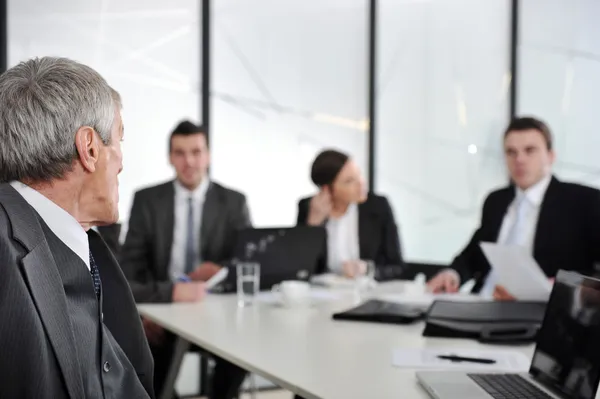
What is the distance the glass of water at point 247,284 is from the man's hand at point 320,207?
1.27 meters

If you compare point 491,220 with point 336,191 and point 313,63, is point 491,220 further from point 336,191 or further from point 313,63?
point 313,63

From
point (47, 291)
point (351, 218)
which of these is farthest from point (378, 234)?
point (47, 291)

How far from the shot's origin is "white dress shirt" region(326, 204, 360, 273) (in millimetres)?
4234

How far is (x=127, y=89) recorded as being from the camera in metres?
5.02

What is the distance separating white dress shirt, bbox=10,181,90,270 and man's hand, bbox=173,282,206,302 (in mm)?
1728

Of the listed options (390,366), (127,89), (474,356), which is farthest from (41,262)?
(127,89)

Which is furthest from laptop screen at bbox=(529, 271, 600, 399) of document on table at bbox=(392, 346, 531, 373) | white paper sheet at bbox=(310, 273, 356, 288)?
white paper sheet at bbox=(310, 273, 356, 288)

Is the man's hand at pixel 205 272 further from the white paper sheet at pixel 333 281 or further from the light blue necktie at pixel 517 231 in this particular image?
the light blue necktie at pixel 517 231

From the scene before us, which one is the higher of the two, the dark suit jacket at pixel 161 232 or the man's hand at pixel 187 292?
the dark suit jacket at pixel 161 232

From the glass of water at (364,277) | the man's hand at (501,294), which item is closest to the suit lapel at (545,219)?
the man's hand at (501,294)

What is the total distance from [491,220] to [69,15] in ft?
9.47

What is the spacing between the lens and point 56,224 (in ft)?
4.64

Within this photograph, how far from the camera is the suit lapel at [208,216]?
398cm

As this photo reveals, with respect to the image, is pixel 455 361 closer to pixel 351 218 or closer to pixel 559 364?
pixel 559 364
